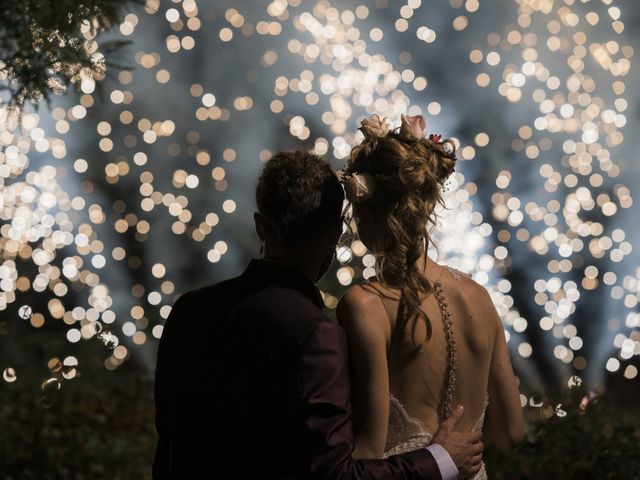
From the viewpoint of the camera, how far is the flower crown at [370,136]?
7.86ft

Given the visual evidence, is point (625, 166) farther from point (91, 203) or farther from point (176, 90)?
point (91, 203)

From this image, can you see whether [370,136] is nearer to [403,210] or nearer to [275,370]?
[403,210]

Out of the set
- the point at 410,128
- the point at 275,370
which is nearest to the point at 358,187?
the point at 410,128

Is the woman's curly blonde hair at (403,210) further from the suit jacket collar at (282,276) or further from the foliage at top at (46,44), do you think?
the foliage at top at (46,44)

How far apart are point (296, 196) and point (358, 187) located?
22 cm

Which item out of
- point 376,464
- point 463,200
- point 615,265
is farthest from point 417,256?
point 615,265

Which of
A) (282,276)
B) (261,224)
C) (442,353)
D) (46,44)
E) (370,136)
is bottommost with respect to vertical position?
(442,353)

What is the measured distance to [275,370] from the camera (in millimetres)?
2100

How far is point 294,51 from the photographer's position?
6.21 m

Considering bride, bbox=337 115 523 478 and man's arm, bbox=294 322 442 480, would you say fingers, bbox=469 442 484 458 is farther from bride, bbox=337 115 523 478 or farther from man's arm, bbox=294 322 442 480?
man's arm, bbox=294 322 442 480

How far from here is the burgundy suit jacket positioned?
2066 mm

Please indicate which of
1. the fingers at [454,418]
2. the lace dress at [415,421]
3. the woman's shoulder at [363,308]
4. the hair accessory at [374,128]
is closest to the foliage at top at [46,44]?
the hair accessory at [374,128]

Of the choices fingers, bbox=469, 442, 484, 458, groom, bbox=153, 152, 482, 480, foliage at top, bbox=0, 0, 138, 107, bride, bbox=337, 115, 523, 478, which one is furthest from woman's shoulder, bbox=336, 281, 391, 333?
foliage at top, bbox=0, 0, 138, 107

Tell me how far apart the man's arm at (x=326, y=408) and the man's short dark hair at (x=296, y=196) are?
27cm
